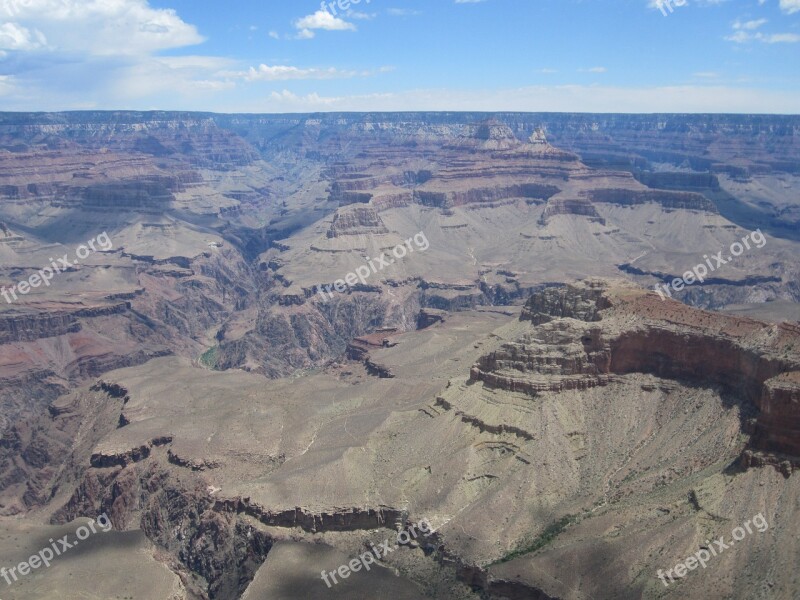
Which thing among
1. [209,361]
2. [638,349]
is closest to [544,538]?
[638,349]

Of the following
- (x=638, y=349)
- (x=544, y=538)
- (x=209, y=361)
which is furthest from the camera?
(x=209, y=361)

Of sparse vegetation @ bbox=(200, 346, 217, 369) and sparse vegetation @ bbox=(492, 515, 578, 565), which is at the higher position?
sparse vegetation @ bbox=(492, 515, 578, 565)

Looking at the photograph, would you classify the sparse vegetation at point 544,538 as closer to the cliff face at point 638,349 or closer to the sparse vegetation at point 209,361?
the cliff face at point 638,349

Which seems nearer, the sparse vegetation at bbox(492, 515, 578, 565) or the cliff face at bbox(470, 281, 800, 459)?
the sparse vegetation at bbox(492, 515, 578, 565)

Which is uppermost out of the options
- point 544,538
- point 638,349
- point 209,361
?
point 638,349

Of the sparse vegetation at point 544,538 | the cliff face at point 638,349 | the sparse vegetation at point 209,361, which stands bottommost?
the sparse vegetation at point 209,361

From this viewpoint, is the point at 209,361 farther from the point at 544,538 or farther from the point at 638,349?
the point at 544,538

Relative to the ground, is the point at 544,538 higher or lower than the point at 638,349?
lower

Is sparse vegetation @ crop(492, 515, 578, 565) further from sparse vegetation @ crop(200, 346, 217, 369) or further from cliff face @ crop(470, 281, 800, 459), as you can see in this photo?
sparse vegetation @ crop(200, 346, 217, 369)

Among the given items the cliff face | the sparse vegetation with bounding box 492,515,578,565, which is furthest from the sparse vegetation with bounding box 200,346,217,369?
the sparse vegetation with bounding box 492,515,578,565

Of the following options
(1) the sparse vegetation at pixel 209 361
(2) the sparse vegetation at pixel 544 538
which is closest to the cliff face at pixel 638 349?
(2) the sparse vegetation at pixel 544 538

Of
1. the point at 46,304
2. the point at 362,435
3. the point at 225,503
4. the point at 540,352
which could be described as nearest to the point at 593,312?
the point at 540,352
